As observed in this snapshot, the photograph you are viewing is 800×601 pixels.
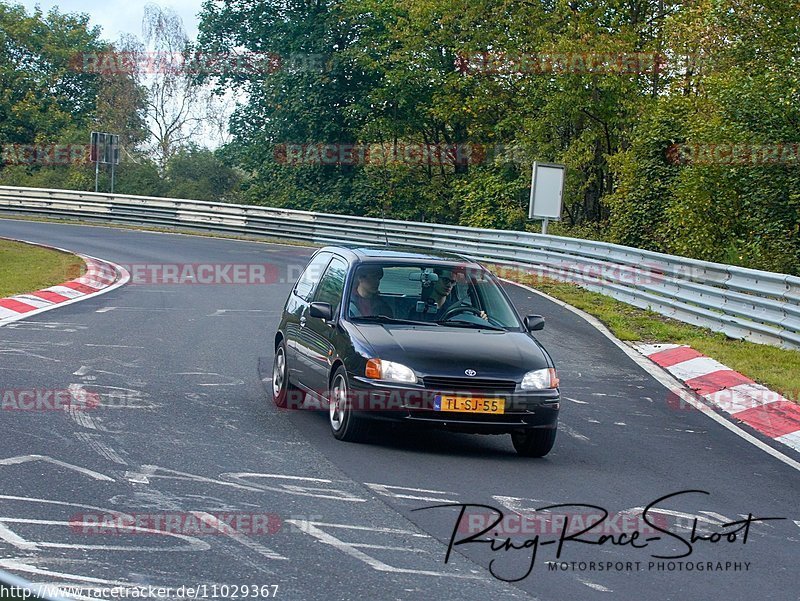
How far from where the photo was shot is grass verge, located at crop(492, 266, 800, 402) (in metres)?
13.5

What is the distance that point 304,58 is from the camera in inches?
1742

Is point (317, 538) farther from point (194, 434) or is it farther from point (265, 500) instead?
point (194, 434)

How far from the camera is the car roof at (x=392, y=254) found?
1028 centimetres

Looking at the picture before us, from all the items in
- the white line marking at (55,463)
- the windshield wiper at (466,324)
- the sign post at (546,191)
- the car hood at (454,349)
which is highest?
the sign post at (546,191)

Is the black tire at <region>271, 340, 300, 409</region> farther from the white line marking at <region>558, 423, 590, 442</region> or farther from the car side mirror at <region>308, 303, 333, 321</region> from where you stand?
the white line marking at <region>558, 423, 590, 442</region>

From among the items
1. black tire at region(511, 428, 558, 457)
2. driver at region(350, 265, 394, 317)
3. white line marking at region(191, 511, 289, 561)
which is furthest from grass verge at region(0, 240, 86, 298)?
white line marking at region(191, 511, 289, 561)

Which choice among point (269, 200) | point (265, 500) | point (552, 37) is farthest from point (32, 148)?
point (265, 500)

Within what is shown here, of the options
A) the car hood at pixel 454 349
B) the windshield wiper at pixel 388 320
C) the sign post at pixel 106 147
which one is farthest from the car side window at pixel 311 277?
the sign post at pixel 106 147

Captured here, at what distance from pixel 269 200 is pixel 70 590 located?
40856 millimetres

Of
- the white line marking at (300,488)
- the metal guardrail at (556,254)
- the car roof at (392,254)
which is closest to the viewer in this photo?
the white line marking at (300,488)

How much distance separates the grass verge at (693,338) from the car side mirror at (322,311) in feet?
17.7

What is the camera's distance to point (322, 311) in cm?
964

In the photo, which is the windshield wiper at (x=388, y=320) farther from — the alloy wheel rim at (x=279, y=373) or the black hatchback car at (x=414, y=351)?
the alloy wheel rim at (x=279, y=373)

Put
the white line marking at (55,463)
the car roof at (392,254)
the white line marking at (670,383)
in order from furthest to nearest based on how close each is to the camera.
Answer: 1. the car roof at (392,254)
2. the white line marking at (670,383)
3. the white line marking at (55,463)
